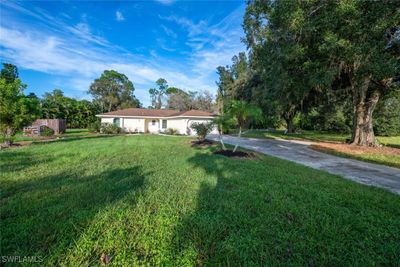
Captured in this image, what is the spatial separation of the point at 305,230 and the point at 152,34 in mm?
16992

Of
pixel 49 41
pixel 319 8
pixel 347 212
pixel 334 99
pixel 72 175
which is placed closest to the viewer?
pixel 347 212

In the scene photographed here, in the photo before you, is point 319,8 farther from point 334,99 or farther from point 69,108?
point 69,108

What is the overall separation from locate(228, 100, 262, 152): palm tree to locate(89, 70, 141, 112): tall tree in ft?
137

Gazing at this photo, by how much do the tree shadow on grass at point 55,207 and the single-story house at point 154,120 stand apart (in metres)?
17.7

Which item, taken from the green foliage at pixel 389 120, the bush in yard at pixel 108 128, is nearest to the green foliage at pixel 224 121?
the bush in yard at pixel 108 128

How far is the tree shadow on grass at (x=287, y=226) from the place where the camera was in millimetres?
2246

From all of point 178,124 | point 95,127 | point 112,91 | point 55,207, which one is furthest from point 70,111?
point 55,207

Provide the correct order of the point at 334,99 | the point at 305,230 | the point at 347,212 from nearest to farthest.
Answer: the point at 305,230 < the point at 347,212 < the point at 334,99

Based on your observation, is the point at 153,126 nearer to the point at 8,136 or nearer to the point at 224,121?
the point at 8,136

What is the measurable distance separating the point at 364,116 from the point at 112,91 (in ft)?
156

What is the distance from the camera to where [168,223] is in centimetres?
288

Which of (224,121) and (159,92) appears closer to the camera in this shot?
(224,121)

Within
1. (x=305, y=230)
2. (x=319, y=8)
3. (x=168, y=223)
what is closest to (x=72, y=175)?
(x=168, y=223)

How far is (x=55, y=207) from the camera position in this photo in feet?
10.8
